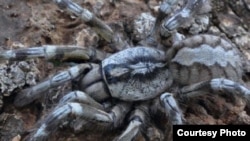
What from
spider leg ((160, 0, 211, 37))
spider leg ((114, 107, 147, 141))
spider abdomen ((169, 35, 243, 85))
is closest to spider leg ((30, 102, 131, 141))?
spider leg ((114, 107, 147, 141))

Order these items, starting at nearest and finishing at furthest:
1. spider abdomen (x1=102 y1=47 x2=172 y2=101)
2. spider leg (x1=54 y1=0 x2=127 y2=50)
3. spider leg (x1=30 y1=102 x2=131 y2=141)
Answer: spider leg (x1=30 y1=102 x2=131 y2=141), spider abdomen (x1=102 y1=47 x2=172 y2=101), spider leg (x1=54 y1=0 x2=127 y2=50)

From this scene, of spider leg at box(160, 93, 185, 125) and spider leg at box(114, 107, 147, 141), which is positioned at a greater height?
spider leg at box(160, 93, 185, 125)

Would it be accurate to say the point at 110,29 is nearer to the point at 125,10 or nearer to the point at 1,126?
the point at 125,10

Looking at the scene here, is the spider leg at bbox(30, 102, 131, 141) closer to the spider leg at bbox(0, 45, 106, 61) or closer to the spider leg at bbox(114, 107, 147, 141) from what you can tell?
the spider leg at bbox(114, 107, 147, 141)

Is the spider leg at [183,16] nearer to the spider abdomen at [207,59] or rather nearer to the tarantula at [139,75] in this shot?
the tarantula at [139,75]

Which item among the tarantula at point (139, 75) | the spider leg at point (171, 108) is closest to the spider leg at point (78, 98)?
the tarantula at point (139, 75)

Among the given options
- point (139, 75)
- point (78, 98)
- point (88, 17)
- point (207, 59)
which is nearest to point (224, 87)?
point (207, 59)

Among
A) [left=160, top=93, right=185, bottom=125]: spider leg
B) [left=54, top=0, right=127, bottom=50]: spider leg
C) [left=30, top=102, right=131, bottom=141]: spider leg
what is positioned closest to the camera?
[left=30, top=102, right=131, bottom=141]: spider leg

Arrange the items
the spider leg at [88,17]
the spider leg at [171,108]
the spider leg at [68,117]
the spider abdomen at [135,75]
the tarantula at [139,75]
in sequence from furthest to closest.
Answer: the spider leg at [88,17] → the spider abdomen at [135,75] → the tarantula at [139,75] → the spider leg at [171,108] → the spider leg at [68,117]
